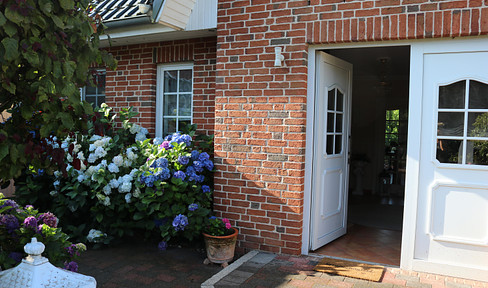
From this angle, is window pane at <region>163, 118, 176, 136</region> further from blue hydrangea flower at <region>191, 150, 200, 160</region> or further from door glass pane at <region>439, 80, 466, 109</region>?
door glass pane at <region>439, 80, 466, 109</region>

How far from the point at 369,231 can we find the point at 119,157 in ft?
11.6

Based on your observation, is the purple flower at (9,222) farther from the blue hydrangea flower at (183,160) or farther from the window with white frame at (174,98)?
the window with white frame at (174,98)

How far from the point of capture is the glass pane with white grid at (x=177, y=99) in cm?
597

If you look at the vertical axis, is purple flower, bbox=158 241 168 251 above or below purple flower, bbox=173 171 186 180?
below

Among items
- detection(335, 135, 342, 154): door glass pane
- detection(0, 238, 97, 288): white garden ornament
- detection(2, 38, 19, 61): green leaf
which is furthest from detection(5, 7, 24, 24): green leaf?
detection(335, 135, 342, 154): door glass pane

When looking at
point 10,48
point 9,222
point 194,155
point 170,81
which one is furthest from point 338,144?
point 10,48

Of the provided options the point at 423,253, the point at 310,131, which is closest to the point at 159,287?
the point at 310,131

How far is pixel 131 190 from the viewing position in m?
4.89

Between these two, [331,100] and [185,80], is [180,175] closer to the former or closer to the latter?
[185,80]

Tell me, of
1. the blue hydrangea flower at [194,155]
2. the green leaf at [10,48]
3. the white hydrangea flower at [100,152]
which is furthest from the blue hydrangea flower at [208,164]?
the green leaf at [10,48]

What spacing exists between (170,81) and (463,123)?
3.90 m

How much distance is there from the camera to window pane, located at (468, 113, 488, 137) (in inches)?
154

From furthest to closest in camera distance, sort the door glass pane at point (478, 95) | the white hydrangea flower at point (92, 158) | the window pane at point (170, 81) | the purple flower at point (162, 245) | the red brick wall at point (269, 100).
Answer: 1. the window pane at point (170, 81)
2. the white hydrangea flower at point (92, 158)
3. the purple flower at point (162, 245)
4. the red brick wall at point (269, 100)
5. the door glass pane at point (478, 95)

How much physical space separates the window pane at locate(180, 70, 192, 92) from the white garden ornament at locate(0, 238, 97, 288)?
4.01 meters
